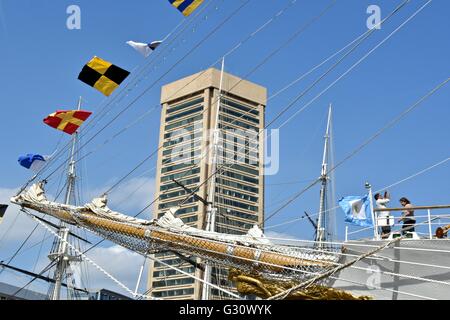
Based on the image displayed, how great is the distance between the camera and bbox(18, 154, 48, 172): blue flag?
23.9 meters

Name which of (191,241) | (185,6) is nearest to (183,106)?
(185,6)

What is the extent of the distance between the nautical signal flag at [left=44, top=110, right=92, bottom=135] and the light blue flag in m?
9.23

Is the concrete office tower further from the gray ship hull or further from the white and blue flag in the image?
the gray ship hull

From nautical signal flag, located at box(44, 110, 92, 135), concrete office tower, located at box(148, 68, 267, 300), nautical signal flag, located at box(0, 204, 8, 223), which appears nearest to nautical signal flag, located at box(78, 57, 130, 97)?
nautical signal flag, located at box(44, 110, 92, 135)

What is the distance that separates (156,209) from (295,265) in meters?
105

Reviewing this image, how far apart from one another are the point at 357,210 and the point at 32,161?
43.8 ft

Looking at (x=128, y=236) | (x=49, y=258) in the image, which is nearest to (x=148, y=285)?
(x=49, y=258)

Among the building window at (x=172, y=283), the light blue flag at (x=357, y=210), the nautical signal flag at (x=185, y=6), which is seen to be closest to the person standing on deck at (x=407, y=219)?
the light blue flag at (x=357, y=210)

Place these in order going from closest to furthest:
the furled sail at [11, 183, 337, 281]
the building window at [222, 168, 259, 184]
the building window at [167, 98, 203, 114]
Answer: the furled sail at [11, 183, 337, 281], the building window at [222, 168, 259, 184], the building window at [167, 98, 203, 114]

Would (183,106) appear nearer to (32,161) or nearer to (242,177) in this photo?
(242,177)

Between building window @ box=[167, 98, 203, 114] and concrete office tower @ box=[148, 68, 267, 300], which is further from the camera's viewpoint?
building window @ box=[167, 98, 203, 114]

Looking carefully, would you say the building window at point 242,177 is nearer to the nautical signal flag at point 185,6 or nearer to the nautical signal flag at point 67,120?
the nautical signal flag at point 67,120
